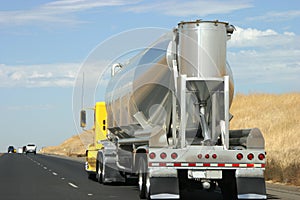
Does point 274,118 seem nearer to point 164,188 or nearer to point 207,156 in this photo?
point 207,156

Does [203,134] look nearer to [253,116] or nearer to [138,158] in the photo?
[138,158]

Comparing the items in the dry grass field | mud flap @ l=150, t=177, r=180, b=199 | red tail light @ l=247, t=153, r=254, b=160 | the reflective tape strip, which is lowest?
mud flap @ l=150, t=177, r=180, b=199

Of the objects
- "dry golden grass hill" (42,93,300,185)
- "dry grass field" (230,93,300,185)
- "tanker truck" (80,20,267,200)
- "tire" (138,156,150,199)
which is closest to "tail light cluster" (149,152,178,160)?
"tanker truck" (80,20,267,200)

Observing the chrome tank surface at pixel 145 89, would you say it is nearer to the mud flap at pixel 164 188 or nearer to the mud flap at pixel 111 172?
the mud flap at pixel 164 188

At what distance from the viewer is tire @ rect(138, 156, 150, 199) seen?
16484mm

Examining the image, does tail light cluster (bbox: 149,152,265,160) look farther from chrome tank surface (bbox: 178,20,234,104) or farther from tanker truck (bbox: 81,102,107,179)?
tanker truck (bbox: 81,102,107,179)

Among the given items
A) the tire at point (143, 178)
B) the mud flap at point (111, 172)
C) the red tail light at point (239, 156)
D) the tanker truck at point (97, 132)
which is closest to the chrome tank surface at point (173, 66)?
the tire at point (143, 178)

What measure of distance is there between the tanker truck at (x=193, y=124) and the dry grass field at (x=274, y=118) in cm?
1179

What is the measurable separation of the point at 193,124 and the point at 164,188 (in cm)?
176

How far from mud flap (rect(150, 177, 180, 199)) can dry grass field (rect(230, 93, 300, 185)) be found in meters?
13.0

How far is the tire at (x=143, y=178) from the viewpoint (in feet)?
54.1

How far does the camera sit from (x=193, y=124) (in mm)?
16172

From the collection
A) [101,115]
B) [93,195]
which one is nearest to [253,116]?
[101,115]

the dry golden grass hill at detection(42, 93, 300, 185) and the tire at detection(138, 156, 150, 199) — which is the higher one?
the dry golden grass hill at detection(42, 93, 300, 185)
